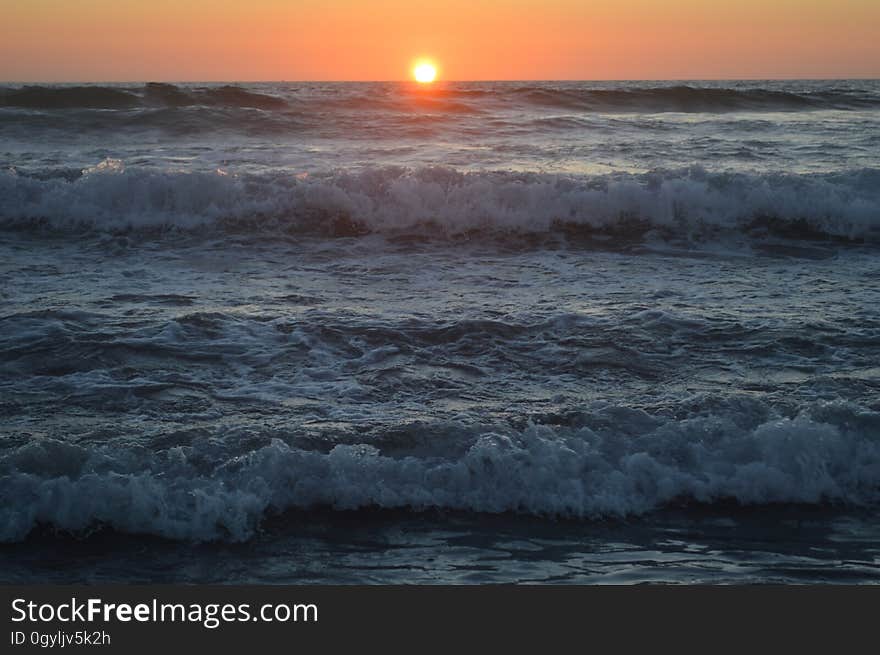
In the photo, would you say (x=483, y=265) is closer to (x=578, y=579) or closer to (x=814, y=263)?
(x=814, y=263)

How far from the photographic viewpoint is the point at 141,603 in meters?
3.61

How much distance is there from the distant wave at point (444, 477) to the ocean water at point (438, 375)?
16 mm

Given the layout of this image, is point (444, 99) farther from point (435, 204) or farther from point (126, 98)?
point (435, 204)

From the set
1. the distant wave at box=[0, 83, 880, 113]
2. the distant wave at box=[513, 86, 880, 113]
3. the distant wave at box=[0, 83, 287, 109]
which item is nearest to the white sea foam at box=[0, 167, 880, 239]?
the distant wave at box=[0, 83, 880, 113]

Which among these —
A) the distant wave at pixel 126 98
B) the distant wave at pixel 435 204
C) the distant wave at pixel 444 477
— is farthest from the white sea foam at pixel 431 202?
the distant wave at pixel 126 98

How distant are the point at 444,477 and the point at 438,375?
1.62 m

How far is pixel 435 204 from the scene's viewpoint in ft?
39.3

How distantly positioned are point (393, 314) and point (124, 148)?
36.7 feet

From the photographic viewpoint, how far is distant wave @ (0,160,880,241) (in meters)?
11.6

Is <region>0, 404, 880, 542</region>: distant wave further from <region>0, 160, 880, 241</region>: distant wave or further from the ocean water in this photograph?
<region>0, 160, 880, 241</region>: distant wave

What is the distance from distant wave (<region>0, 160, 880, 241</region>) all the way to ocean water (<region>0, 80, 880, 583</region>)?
45 mm

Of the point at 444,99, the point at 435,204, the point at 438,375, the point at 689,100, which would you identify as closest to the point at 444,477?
the point at 438,375

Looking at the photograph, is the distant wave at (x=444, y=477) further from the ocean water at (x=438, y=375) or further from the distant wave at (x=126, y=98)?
the distant wave at (x=126, y=98)

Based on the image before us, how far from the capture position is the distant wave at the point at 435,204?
38.1 feet
